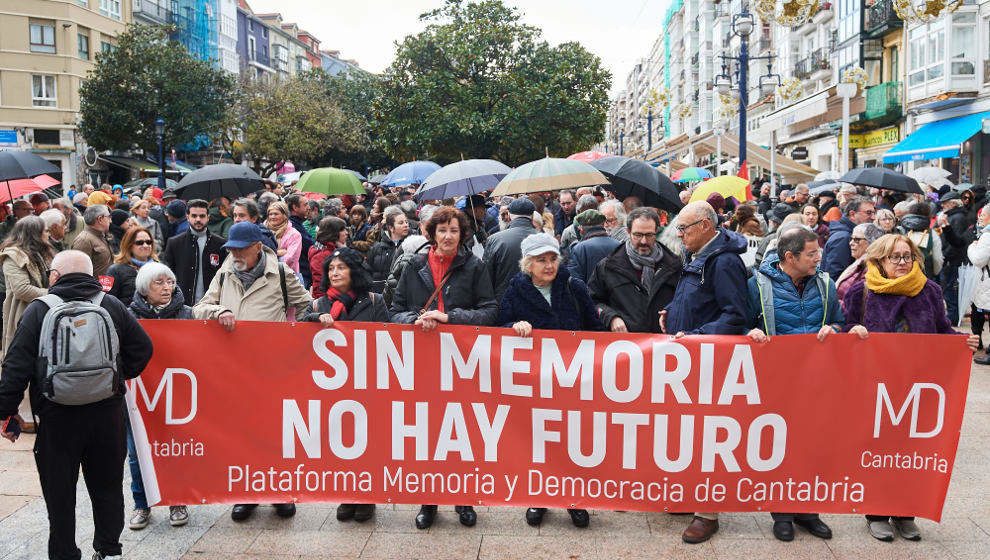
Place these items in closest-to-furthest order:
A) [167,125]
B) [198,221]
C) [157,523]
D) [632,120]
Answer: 1. [157,523]
2. [198,221]
3. [167,125]
4. [632,120]

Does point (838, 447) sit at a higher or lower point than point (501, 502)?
higher

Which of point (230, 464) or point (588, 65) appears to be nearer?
point (230, 464)

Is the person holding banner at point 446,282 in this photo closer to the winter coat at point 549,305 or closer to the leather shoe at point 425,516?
the leather shoe at point 425,516

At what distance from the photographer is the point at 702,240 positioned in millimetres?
5020

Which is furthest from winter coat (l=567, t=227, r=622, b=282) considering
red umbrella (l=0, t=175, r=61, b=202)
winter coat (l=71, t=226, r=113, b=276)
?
red umbrella (l=0, t=175, r=61, b=202)

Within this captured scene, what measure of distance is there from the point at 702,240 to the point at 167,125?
4298 centimetres

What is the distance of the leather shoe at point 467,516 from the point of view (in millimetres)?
5105

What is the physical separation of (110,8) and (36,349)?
50657mm

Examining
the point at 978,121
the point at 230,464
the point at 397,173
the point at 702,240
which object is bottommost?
the point at 230,464

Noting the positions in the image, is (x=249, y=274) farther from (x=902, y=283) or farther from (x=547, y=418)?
(x=902, y=283)

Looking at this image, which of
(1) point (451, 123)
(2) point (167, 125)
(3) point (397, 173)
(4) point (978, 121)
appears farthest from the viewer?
(2) point (167, 125)

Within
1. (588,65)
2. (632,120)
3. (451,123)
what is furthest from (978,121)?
(632,120)

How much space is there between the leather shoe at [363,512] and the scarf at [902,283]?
3.32 meters

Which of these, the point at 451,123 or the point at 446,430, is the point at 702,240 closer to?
the point at 446,430
